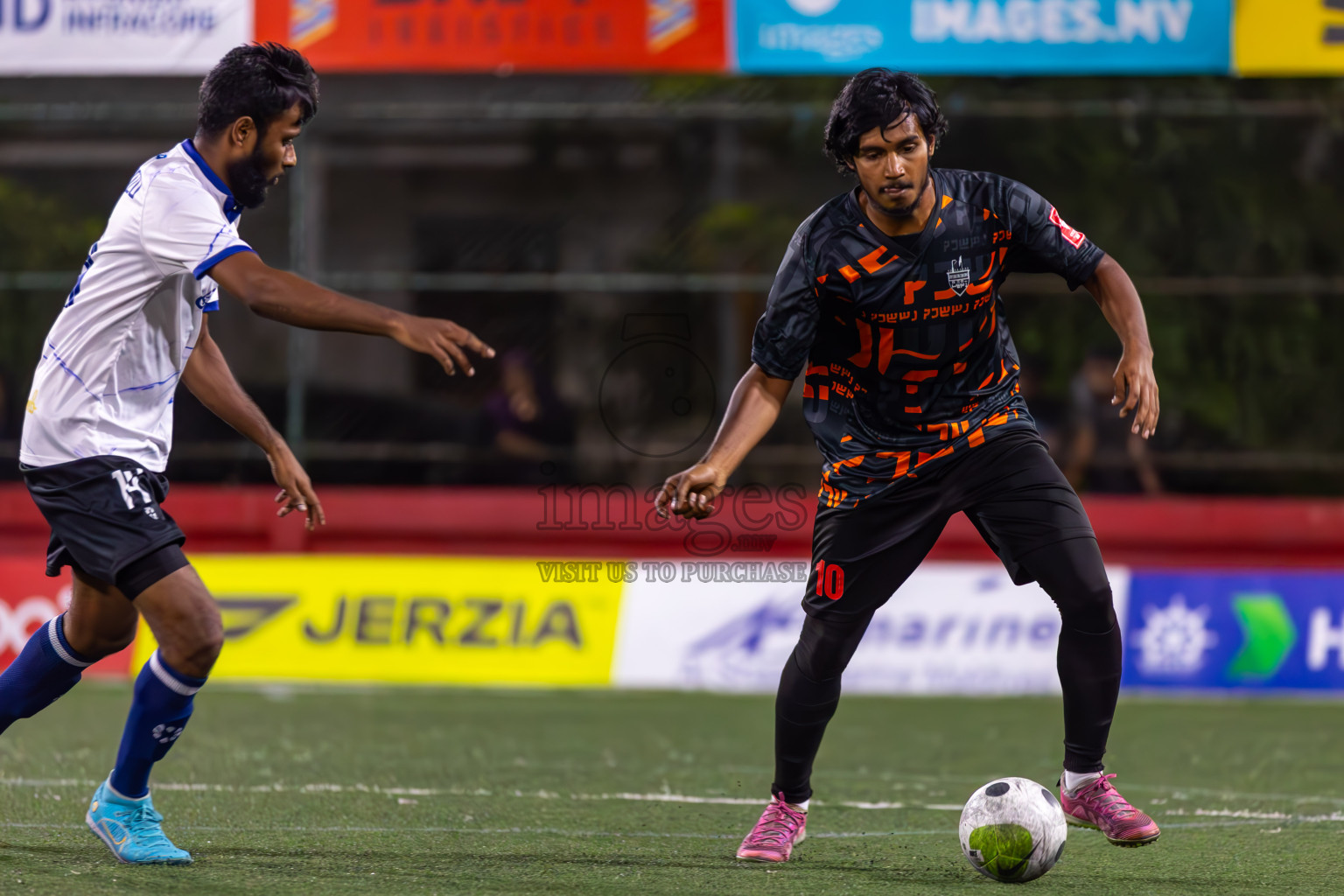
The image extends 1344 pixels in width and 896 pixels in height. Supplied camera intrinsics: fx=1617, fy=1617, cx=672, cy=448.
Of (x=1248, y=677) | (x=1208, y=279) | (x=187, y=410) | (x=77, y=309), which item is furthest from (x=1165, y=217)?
(x=77, y=309)

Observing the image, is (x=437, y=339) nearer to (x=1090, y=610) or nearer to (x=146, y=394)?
(x=146, y=394)

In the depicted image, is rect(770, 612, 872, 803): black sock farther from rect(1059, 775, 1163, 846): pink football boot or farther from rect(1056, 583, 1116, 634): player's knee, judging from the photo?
rect(1059, 775, 1163, 846): pink football boot

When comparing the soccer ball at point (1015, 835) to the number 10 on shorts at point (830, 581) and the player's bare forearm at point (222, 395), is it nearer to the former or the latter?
the number 10 on shorts at point (830, 581)

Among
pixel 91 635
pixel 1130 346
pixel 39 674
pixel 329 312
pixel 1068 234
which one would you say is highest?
pixel 1068 234

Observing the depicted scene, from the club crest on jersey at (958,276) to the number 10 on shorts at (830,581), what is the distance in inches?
36.0

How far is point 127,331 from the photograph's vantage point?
15.0ft

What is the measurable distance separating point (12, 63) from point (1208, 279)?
8.74 metres

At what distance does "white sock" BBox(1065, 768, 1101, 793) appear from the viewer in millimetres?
4855

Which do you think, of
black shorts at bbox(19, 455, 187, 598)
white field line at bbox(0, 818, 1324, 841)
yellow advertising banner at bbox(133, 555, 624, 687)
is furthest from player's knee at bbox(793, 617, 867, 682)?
yellow advertising banner at bbox(133, 555, 624, 687)

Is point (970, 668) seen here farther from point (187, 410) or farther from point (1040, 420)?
point (187, 410)

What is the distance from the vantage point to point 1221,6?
1112cm

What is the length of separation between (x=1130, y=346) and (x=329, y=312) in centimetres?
230

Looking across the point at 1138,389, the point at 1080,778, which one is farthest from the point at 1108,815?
the point at 1138,389

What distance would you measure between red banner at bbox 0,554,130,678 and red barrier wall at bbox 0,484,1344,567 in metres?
0.96
